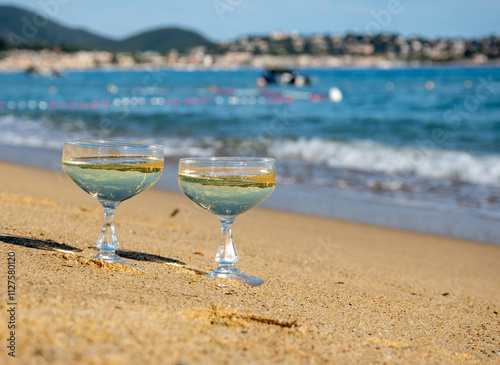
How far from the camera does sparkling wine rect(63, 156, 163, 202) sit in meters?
2.91

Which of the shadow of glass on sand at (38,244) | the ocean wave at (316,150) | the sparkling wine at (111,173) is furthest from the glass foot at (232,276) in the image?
the ocean wave at (316,150)

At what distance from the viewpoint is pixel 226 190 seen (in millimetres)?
2914

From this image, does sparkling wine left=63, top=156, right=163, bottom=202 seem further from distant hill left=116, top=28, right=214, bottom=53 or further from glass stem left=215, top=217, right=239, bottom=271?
distant hill left=116, top=28, right=214, bottom=53

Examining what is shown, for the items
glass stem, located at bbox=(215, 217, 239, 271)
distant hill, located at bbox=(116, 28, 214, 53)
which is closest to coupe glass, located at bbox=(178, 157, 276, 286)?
glass stem, located at bbox=(215, 217, 239, 271)

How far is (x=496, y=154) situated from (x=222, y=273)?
10087mm

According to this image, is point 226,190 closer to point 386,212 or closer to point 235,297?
point 235,297

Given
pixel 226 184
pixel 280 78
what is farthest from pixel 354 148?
pixel 280 78

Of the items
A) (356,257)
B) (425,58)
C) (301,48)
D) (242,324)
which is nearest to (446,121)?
(356,257)

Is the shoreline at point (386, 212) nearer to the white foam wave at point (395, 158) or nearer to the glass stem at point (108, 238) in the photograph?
the white foam wave at point (395, 158)

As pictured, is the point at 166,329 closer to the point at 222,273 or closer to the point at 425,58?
the point at 222,273

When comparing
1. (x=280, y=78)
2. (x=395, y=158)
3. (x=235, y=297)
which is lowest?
(x=235, y=297)

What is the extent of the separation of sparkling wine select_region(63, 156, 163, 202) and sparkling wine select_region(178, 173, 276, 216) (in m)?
0.19

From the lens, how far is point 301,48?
97250mm

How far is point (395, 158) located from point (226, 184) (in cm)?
912
